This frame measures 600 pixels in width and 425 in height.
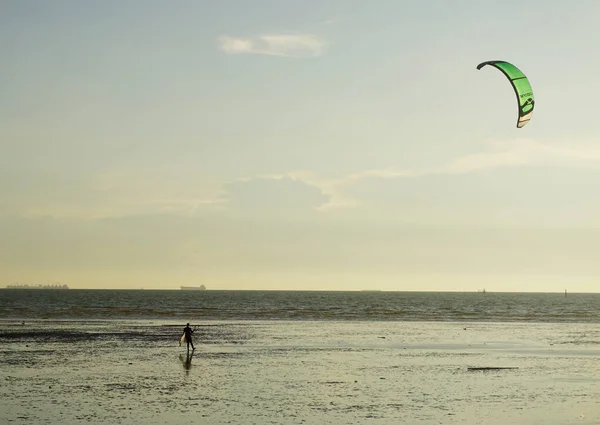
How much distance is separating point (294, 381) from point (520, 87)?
602 inches

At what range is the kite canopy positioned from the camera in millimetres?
31456

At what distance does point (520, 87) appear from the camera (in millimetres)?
31953

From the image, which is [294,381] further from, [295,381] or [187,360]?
[187,360]

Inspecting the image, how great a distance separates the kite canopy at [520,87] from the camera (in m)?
31.5

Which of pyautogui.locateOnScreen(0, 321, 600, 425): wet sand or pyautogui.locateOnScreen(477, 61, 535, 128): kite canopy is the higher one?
pyautogui.locateOnScreen(477, 61, 535, 128): kite canopy

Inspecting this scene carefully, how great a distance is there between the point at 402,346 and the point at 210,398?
901 inches

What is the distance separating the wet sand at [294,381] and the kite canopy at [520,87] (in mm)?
10770

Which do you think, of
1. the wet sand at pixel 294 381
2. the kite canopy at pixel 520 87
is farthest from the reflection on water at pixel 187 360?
the kite canopy at pixel 520 87

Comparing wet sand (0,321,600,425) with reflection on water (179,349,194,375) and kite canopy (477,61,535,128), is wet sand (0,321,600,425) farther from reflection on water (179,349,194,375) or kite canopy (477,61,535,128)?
kite canopy (477,61,535,128)

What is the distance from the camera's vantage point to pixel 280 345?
4559 cm

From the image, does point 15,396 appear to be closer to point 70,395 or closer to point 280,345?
point 70,395

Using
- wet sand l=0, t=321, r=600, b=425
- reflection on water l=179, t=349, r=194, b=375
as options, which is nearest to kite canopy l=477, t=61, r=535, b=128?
wet sand l=0, t=321, r=600, b=425

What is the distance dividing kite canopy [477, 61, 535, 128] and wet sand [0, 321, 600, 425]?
10.8 m

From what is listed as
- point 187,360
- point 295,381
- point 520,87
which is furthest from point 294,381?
point 520,87
